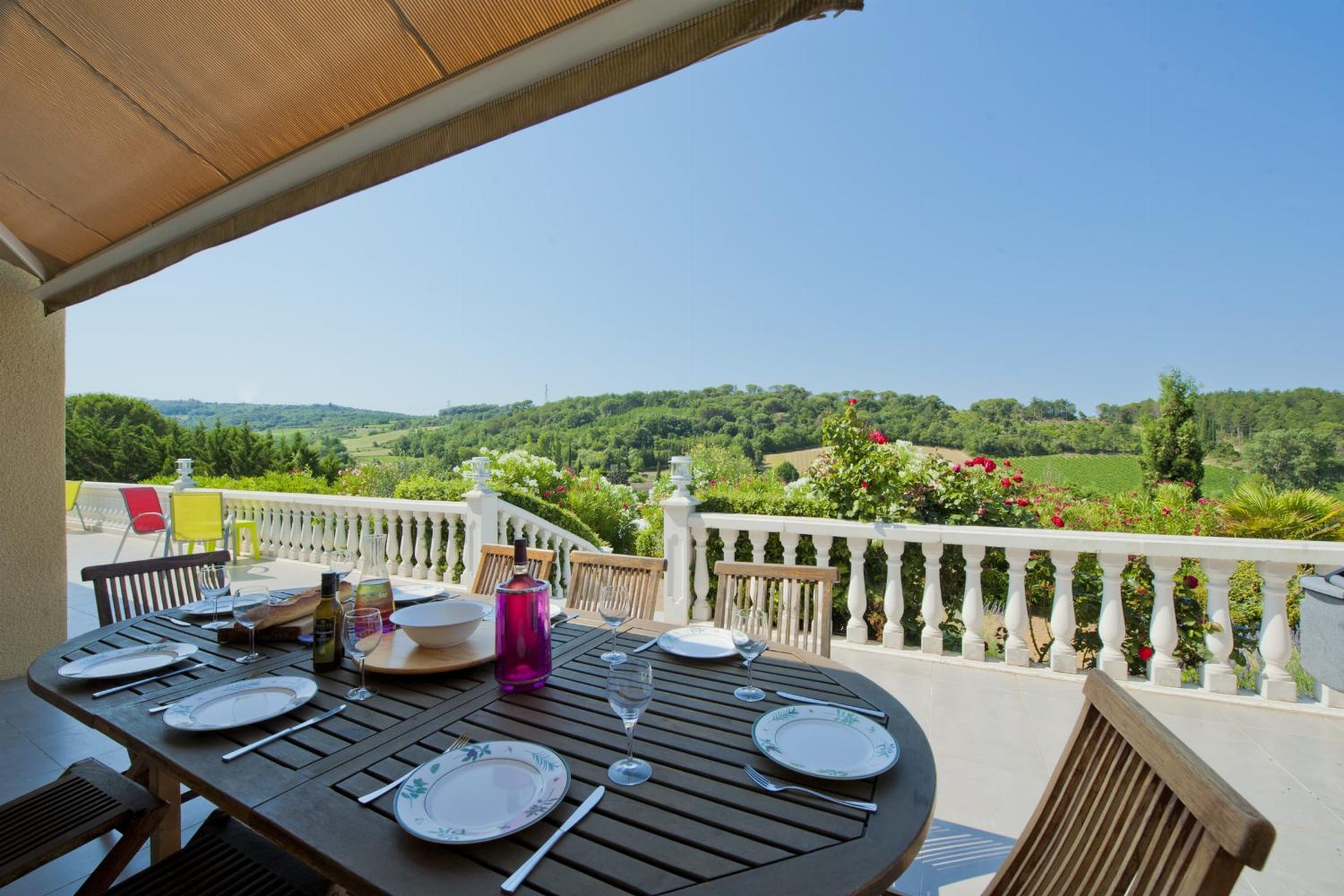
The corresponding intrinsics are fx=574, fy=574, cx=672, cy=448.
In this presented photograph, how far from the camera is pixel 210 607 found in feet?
6.14

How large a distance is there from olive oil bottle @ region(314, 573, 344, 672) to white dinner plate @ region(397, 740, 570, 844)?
25.3 inches

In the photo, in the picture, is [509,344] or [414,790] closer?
[414,790]

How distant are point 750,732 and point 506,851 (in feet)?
1.68

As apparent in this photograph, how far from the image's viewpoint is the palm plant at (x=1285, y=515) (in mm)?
4047

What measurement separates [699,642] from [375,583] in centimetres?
94

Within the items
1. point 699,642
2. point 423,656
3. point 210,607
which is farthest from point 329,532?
point 699,642

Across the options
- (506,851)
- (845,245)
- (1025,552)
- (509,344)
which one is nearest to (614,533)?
(1025,552)

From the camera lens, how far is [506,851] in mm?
797

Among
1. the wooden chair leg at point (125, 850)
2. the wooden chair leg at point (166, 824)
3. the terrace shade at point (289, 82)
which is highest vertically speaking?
the terrace shade at point (289, 82)

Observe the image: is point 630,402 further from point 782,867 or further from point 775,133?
point 782,867

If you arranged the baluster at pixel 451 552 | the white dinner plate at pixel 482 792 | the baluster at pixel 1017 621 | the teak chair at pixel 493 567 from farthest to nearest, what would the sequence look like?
the baluster at pixel 451 552
the baluster at pixel 1017 621
the teak chair at pixel 493 567
the white dinner plate at pixel 482 792

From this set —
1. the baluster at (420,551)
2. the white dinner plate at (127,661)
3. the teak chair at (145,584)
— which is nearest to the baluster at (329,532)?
the baluster at (420,551)

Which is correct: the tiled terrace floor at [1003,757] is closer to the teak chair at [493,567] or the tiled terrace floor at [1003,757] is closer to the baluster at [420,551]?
the teak chair at [493,567]

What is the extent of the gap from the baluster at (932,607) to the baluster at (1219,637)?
109 cm
